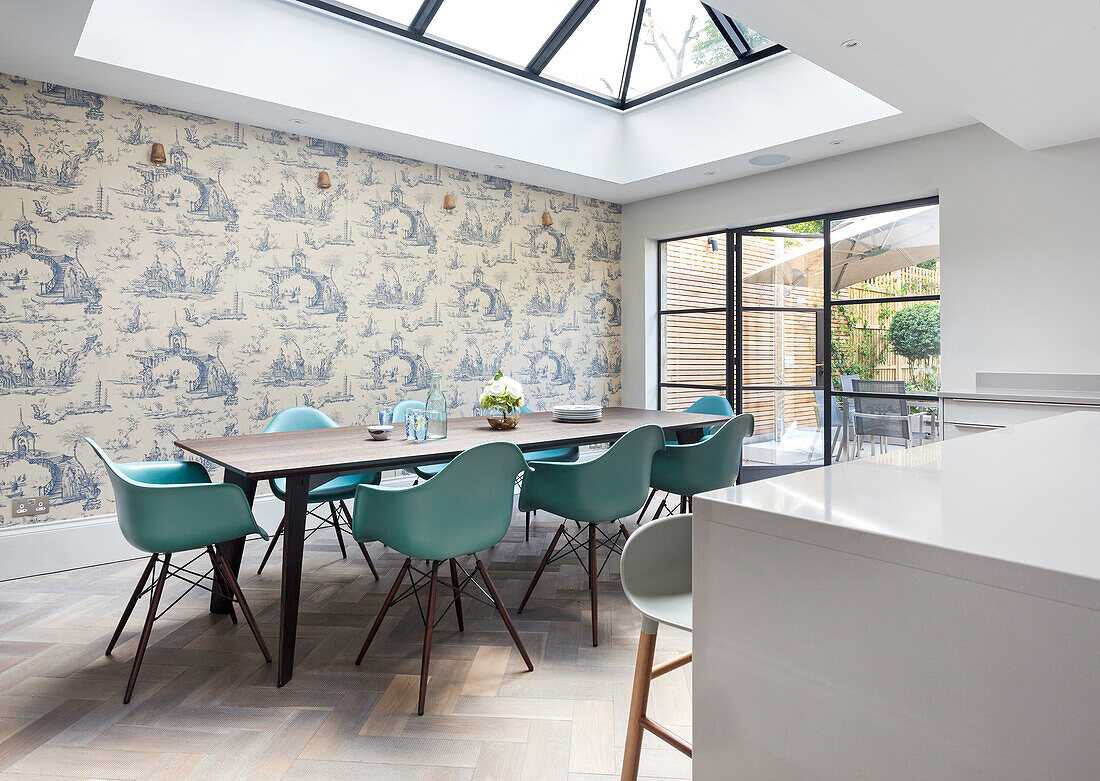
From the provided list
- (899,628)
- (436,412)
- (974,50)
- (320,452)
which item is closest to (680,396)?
(436,412)

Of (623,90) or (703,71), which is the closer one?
(703,71)

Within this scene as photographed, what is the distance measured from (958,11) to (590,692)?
8.61 feet

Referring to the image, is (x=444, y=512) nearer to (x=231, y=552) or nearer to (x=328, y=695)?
(x=328, y=695)

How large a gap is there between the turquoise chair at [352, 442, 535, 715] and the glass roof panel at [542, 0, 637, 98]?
3.52 meters

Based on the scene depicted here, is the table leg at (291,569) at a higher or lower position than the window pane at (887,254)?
lower

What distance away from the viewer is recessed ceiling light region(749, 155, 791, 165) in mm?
4621

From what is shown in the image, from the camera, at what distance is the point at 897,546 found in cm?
70

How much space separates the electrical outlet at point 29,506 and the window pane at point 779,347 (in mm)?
4850

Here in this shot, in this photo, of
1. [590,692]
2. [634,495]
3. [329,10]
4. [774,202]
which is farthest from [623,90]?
[590,692]

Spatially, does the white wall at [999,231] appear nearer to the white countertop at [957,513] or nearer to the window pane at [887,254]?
the window pane at [887,254]

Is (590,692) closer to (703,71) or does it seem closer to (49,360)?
(49,360)

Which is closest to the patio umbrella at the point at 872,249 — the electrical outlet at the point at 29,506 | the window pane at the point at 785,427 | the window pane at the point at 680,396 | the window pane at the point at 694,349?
the window pane at the point at 694,349

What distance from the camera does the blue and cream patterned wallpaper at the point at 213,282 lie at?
3.43m

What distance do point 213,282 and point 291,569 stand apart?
2421 millimetres
